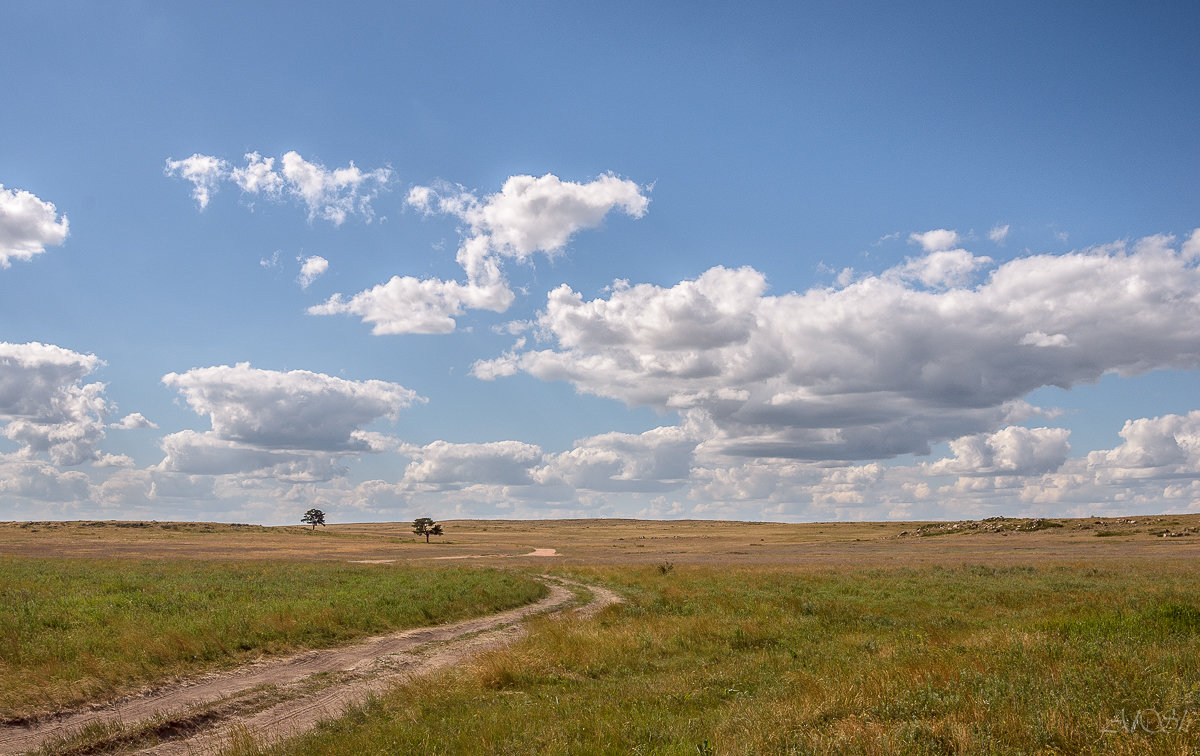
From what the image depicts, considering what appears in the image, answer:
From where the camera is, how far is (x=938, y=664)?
1202 cm

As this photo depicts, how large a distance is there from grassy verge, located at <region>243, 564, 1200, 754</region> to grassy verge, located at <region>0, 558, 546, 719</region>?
679 centimetres

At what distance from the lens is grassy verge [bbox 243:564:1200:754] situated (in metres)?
7.93

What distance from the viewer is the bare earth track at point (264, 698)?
12.2 metres

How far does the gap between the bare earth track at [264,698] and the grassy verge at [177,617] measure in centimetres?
108

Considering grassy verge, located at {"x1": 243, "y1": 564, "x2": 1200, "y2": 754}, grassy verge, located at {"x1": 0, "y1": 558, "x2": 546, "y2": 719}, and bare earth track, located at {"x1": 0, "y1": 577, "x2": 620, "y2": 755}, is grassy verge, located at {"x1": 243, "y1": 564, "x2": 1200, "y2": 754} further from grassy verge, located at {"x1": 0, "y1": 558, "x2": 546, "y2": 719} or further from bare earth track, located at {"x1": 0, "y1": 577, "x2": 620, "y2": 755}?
grassy verge, located at {"x1": 0, "y1": 558, "x2": 546, "y2": 719}

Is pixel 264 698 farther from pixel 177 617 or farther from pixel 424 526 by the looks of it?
pixel 424 526

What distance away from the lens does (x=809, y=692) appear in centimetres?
1118

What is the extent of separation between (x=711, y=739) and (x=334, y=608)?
2075 cm

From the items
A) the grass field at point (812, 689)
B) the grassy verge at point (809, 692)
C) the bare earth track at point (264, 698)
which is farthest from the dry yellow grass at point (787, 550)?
the bare earth track at point (264, 698)

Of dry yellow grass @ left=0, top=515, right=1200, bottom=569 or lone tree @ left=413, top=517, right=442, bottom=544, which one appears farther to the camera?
lone tree @ left=413, top=517, right=442, bottom=544

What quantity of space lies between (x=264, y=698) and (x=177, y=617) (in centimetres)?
970

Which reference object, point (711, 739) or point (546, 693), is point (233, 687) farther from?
point (711, 739)

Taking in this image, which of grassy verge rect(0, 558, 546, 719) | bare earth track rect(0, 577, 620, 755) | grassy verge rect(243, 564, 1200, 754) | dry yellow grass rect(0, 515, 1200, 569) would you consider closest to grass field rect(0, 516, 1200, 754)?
grassy verge rect(243, 564, 1200, 754)

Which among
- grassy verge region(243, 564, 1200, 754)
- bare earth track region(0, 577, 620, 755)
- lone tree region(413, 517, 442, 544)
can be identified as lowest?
lone tree region(413, 517, 442, 544)
